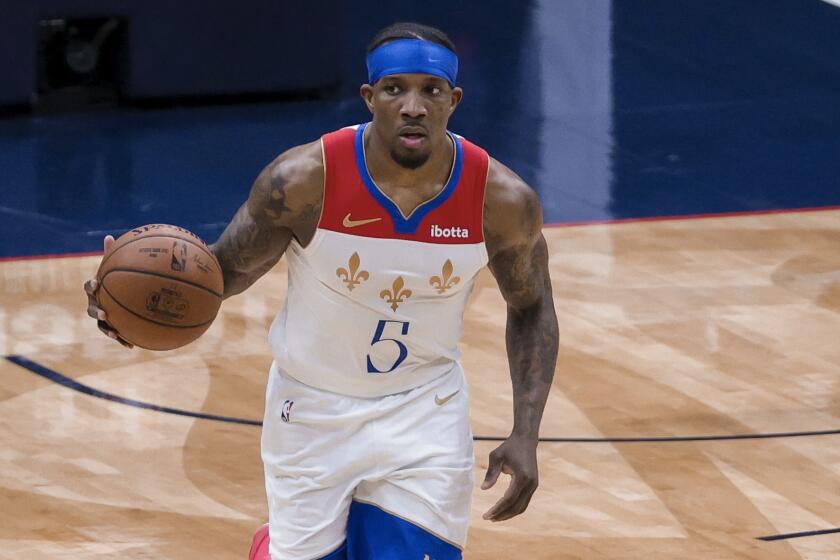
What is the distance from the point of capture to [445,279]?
4.84m

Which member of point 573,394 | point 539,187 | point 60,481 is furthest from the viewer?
point 539,187

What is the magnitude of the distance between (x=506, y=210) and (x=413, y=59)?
0.52m

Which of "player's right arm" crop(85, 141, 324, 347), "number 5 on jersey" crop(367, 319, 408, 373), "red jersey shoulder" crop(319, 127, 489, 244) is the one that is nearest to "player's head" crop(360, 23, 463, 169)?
"red jersey shoulder" crop(319, 127, 489, 244)

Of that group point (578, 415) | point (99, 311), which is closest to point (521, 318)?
point (99, 311)

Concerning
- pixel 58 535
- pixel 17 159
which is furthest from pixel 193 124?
pixel 58 535

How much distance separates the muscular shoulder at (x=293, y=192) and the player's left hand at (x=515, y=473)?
853 millimetres

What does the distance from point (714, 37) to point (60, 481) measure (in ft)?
34.8

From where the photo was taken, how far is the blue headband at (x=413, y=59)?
4700mm

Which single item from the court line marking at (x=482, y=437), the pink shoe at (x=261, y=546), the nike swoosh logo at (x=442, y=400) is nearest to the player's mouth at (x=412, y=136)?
the nike swoosh logo at (x=442, y=400)

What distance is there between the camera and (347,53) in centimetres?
1569

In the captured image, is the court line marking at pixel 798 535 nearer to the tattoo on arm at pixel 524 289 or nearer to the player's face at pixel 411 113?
the tattoo on arm at pixel 524 289

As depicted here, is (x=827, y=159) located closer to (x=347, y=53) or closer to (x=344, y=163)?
(x=347, y=53)

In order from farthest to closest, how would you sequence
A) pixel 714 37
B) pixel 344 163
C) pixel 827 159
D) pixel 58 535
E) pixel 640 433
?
1. pixel 714 37
2. pixel 827 159
3. pixel 640 433
4. pixel 58 535
5. pixel 344 163

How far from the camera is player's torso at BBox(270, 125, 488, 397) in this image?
4.78 m
